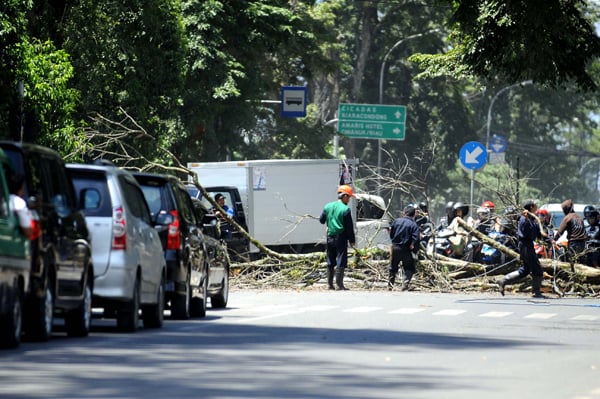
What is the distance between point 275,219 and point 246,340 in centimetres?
2257

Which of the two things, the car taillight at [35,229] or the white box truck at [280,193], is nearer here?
the car taillight at [35,229]

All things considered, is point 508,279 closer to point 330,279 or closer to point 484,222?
point 330,279

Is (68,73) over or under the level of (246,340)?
over

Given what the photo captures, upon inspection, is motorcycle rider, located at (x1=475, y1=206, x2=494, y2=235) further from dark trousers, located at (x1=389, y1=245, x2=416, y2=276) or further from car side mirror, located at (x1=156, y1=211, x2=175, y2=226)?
car side mirror, located at (x1=156, y1=211, x2=175, y2=226)

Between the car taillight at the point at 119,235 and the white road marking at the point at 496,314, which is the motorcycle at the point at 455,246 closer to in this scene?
the white road marking at the point at 496,314

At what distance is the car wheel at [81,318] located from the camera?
15.4 meters

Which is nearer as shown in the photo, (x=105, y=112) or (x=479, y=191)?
(x=105, y=112)

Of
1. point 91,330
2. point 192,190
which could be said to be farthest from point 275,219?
point 91,330

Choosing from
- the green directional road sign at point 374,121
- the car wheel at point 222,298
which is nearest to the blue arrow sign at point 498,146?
the green directional road sign at point 374,121

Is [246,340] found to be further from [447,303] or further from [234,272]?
[234,272]

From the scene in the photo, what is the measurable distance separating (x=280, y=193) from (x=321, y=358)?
25.2 m

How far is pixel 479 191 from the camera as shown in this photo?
96375 mm

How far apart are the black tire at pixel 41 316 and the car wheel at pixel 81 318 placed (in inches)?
33.6

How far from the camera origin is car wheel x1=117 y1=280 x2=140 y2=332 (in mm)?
16594
